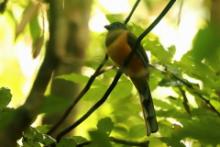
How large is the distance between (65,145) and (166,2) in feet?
1.49

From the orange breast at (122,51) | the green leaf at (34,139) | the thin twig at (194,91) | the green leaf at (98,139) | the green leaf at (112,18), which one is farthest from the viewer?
the orange breast at (122,51)

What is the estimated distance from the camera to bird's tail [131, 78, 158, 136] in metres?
1.60

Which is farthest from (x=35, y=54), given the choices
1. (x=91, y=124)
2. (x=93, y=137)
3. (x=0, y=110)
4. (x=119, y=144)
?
(x=91, y=124)

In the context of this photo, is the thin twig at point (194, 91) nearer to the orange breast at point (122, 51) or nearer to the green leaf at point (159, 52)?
the green leaf at point (159, 52)

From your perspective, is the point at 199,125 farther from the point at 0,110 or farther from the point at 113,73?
the point at 113,73

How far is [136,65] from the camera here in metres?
2.03

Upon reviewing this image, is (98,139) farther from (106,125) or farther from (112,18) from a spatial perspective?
(112,18)

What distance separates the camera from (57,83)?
2486 mm

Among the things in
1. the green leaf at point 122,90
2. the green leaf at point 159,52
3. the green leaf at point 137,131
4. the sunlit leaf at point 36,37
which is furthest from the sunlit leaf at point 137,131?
the sunlit leaf at point 36,37

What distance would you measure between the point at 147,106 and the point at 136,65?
253 millimetres

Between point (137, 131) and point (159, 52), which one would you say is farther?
point (137, 131)

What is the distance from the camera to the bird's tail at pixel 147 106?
1.60 metres

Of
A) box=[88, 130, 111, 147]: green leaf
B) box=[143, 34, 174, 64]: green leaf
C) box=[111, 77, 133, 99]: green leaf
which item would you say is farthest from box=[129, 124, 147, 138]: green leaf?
box=[88, 130, 111, 147]: green leaf

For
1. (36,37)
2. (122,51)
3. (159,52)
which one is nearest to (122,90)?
(159,52)
